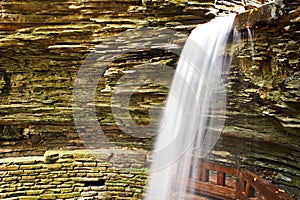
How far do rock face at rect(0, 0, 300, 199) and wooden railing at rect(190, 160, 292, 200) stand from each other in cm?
33

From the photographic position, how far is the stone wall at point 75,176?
5398mm

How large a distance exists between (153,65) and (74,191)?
2.64 meters

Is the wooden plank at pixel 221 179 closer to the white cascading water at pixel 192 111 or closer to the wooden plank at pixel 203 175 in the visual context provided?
the wooden plank at pixel 203 175

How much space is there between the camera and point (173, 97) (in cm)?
474

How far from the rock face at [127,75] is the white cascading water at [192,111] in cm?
20

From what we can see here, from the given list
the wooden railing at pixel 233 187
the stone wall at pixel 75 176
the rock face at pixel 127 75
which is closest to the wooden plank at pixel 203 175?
the wooden railing at pixel 233 187

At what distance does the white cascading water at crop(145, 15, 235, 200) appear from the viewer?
4.15 m

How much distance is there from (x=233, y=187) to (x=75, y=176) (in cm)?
273

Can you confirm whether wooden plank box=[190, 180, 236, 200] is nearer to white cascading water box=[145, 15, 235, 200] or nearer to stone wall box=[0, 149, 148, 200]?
white cascading water box=[145, 15, 235, 200]

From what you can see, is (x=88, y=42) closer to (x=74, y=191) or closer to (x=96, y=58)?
(x=96, y=58)

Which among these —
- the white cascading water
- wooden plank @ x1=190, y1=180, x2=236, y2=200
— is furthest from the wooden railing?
the white cascading water

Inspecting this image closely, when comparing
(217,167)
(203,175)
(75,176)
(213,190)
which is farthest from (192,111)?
(75,176)

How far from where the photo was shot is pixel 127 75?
202 inches

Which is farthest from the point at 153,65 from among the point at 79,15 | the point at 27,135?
the point at 27,135
